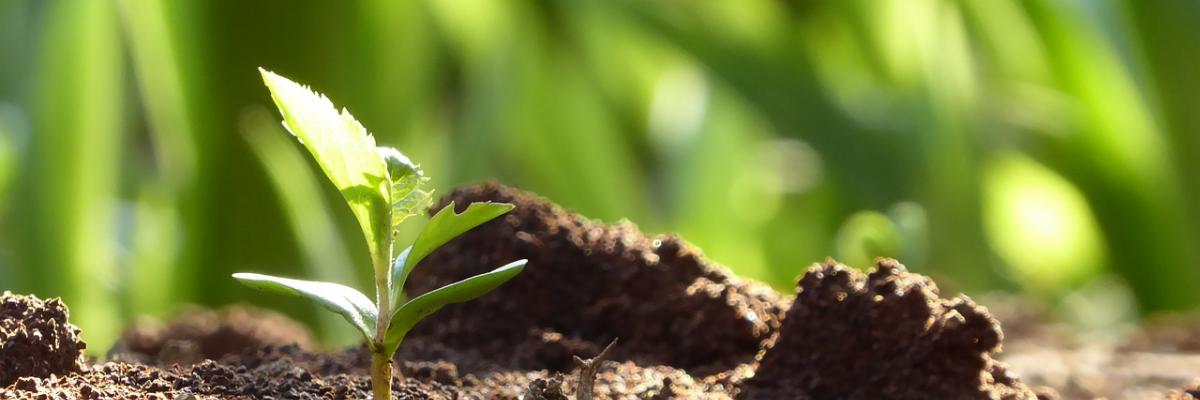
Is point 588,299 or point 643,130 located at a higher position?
point 643,130

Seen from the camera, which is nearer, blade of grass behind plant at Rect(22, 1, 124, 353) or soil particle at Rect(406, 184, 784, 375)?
soil particle at Rect(406, 184, 784, 375)

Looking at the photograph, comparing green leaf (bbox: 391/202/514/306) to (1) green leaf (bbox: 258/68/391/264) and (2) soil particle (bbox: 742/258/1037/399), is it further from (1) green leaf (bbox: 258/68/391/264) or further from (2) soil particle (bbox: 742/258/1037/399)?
(2) soil particle (bbox: 742/258/1037/399)

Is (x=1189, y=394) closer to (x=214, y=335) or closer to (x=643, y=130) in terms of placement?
(x=214, y=335)

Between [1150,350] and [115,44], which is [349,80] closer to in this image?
[115,44]

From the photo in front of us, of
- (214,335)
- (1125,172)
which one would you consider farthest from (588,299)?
(1125,172)

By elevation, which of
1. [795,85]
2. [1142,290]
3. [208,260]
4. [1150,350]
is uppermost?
[795,85]

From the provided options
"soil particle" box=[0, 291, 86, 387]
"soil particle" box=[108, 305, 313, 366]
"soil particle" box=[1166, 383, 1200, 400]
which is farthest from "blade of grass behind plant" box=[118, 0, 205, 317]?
"soil particle" box=[1166, 383, 1200, 400]

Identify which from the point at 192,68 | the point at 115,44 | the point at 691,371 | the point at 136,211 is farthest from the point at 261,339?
the point at 136,211
